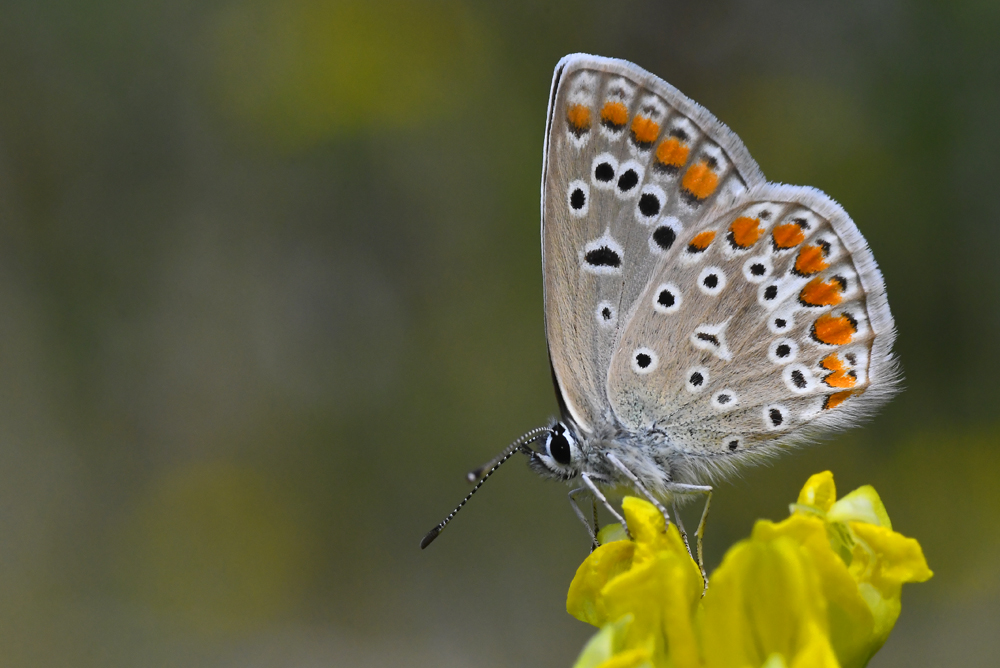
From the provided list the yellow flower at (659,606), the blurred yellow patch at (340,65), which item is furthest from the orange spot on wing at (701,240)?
the blurred yellow patch at (340,65)

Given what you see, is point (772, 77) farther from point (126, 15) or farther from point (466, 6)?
point (126, 15)

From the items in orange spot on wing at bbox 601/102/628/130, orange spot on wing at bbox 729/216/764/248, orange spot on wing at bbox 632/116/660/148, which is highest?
orange spot on wing at bbox 601/102/628/130

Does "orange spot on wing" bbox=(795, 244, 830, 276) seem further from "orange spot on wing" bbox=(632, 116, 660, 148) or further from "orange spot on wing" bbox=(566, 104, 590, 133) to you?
"orange spot on wing" bbox=(566, 104, 590, 133)

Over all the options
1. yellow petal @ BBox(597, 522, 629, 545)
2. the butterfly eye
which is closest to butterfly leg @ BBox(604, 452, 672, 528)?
the butterfly eye

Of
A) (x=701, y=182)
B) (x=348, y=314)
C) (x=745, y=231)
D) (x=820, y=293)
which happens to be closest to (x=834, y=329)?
(x=820, y=293)

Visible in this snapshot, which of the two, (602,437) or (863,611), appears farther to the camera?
(602,437)

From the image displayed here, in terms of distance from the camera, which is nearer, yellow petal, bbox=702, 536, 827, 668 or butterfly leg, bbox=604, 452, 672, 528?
yellow petal, bbox=702, 536, 827, 668

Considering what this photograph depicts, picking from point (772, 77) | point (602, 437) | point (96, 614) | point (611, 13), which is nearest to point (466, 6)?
point (611, 13)
